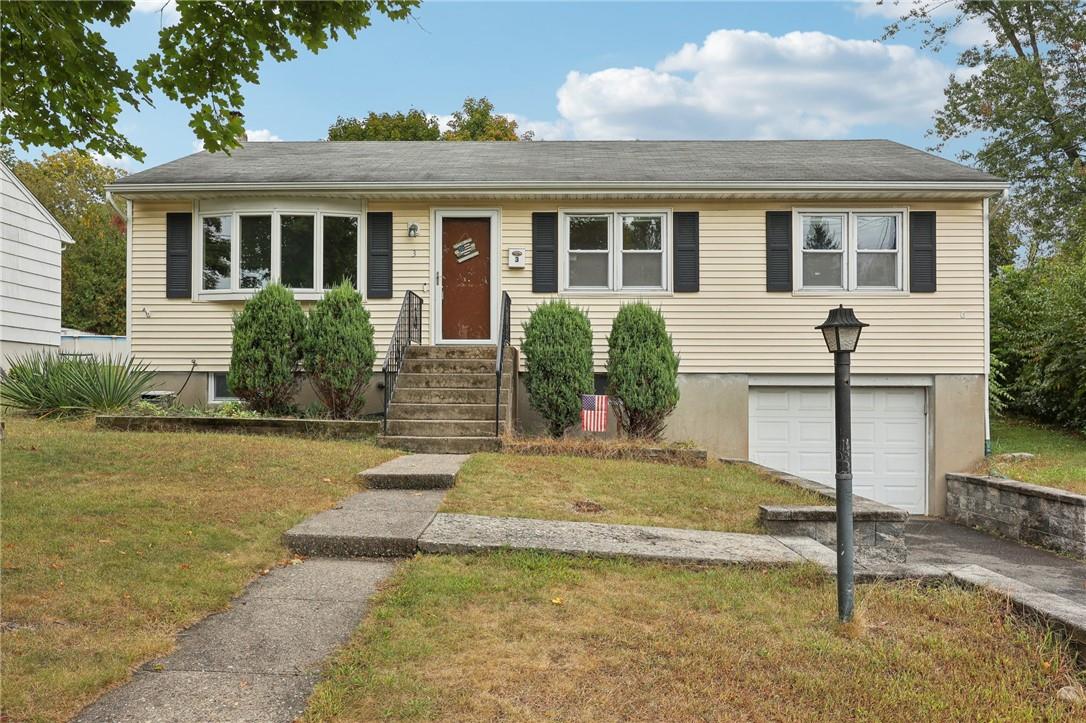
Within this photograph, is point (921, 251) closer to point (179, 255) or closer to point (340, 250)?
point (340, 250)

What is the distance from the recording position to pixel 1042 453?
11.9m

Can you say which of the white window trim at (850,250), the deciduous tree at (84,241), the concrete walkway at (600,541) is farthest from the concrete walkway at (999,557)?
the deciduous tree at (84,241)

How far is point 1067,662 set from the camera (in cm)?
328

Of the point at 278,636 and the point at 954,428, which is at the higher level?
the point at 954,428

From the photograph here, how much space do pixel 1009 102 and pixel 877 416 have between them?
47.5ft

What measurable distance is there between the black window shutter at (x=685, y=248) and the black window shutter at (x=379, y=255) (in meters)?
4.30

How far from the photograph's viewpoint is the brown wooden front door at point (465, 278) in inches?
438

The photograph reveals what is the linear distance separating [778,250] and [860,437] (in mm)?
3109

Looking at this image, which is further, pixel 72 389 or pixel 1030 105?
pixel 1030 105

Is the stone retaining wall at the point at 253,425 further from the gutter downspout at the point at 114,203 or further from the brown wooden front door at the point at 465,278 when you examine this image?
the gutter downspout at the point at 114,203

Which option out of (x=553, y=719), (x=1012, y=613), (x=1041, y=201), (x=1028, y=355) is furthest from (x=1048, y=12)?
(x=553, y=719)

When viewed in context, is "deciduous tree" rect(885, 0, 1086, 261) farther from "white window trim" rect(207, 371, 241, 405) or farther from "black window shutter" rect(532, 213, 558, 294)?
"white window trim" rect(207, 371, 241, 405)

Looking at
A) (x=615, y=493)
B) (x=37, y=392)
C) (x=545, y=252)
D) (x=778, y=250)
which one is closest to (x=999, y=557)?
(x=615, y=493)

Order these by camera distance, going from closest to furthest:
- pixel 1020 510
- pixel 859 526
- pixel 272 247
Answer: pixel 859 526
pixel 1020 510
pixel 272 247
